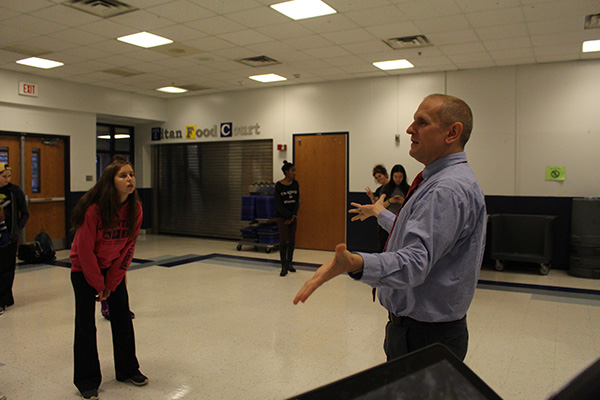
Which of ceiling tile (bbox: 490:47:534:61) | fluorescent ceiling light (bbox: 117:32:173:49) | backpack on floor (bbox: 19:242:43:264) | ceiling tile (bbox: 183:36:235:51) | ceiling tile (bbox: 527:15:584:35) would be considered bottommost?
backpack on floor (bbox: 19:242:43:264)

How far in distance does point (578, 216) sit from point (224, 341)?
568 cm

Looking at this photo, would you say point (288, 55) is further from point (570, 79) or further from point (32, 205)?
point (32, 205)

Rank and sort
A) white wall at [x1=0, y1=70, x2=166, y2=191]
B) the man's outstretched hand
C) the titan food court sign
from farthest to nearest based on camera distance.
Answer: the titan food court sign < white wall at [x1=0, y1=70, x2=166, y2=191] < the man's outstretched hand

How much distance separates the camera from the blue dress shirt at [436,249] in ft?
4.42

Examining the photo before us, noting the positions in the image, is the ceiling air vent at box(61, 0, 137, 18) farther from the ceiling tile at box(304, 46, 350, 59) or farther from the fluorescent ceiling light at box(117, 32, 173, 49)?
the ceiling tile at box(304, 46, 350, 59)

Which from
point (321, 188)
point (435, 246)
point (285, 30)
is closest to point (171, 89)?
point (321, 188)

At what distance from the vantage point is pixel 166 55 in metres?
7.46

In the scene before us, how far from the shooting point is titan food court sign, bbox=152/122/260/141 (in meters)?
10.4

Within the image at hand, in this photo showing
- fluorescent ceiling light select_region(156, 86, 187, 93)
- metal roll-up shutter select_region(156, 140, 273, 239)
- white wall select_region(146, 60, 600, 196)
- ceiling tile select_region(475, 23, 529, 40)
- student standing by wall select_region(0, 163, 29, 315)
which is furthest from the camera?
metal roll-up shutter select_region(156, 140, 273, 239)

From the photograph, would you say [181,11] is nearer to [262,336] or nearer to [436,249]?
[262,336]

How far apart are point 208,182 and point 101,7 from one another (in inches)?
245

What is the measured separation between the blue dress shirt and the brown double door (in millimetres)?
9100

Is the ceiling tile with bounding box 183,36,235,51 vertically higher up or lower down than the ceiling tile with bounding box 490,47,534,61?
higher up

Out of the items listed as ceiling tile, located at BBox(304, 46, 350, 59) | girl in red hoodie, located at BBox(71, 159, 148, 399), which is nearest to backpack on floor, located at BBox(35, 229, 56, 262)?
ceiling tile, located at BBox(304, 46, 350, 59)
